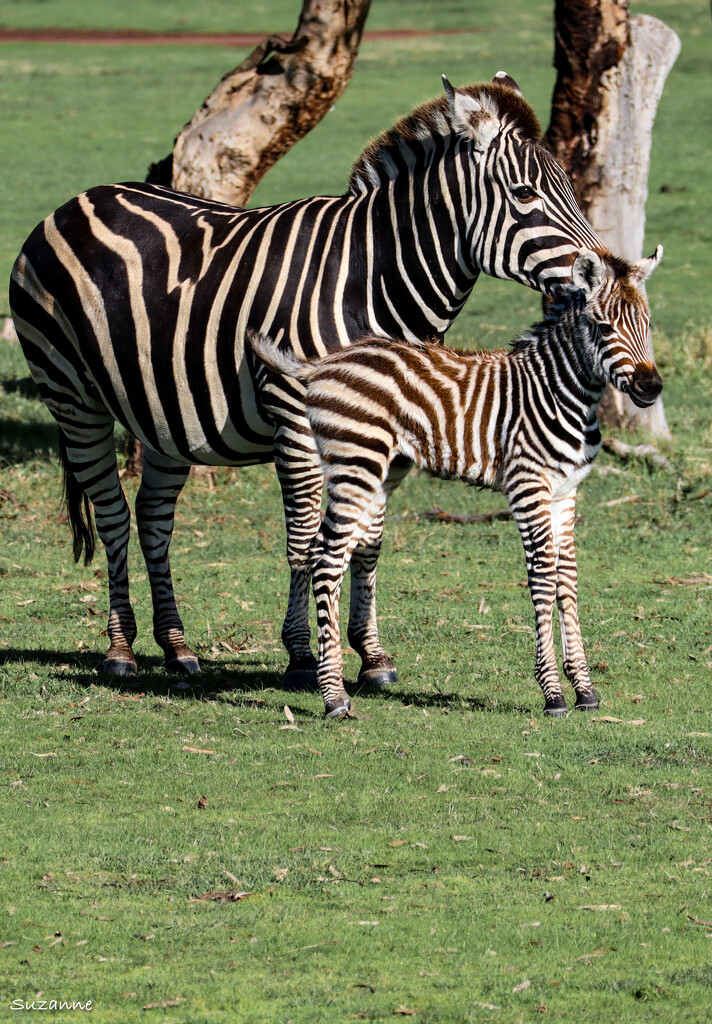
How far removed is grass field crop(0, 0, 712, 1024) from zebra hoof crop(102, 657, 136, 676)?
0.13 metres

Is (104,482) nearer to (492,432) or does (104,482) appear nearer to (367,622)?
(367,622)

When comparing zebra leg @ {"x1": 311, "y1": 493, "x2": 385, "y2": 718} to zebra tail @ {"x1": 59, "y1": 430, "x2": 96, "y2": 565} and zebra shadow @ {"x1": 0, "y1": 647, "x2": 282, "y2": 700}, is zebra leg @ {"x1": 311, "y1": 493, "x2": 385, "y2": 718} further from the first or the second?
zebra tail @ {"x1": 59, "y1": 430, "x2": 96, "y2": 565}

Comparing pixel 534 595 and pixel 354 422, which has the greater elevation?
pixel 354 422

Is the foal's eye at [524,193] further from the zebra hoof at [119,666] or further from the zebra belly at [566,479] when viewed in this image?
the zebra hoof at [119,666]

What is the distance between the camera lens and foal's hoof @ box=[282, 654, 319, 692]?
8.89 meters

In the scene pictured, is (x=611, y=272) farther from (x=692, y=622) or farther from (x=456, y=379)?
(x=692, y=622)

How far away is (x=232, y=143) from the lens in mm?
14070

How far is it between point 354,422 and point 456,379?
0.67m

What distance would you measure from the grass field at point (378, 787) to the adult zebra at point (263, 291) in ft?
3.20

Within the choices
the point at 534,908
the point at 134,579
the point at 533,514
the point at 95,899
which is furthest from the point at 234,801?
the point at 134,579

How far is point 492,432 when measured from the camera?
8055mm

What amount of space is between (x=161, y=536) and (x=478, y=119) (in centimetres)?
354

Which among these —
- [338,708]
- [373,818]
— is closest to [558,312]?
[338,708]

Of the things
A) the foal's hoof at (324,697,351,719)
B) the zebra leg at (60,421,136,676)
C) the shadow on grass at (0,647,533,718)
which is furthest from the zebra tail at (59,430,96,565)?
the foal's hoof at (324,697,351,719)
